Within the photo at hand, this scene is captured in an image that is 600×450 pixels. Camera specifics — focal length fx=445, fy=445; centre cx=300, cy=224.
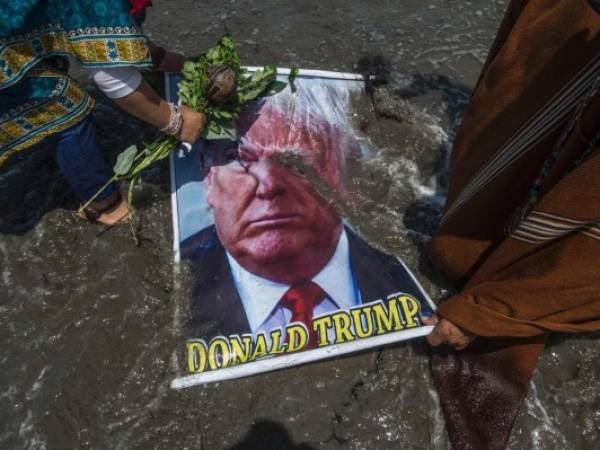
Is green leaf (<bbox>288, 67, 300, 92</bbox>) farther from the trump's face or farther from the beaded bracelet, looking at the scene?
the beaded bracelet

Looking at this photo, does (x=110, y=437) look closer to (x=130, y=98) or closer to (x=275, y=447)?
(x=275, y=447)

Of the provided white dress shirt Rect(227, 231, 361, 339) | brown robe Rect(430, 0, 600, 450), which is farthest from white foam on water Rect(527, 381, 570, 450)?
white dress shirt Rect(227, 231, 361, 339)

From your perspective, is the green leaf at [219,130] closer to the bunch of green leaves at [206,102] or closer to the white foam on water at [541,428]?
the bunch of green leaves at [206,102]

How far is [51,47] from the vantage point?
76.3 inches

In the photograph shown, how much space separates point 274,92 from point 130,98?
119cm

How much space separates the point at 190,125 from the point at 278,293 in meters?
1.04

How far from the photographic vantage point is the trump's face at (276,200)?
2.48 metres

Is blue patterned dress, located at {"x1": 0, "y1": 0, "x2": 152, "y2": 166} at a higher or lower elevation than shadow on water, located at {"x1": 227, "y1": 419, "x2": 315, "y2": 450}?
higher

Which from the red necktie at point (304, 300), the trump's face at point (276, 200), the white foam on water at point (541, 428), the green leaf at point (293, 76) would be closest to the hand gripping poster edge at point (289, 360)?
the red necktie at point (304, 300)

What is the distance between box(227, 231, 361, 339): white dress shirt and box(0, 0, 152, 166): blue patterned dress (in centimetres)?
116

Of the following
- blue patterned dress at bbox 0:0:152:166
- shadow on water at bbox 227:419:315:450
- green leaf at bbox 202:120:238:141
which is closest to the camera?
blue patterned dress at bbox 0:0:152:166

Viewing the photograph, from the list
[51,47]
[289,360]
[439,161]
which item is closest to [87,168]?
[51,47]

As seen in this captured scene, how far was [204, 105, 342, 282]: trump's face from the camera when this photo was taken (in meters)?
2.48

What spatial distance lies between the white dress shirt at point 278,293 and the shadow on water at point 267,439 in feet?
1.48
